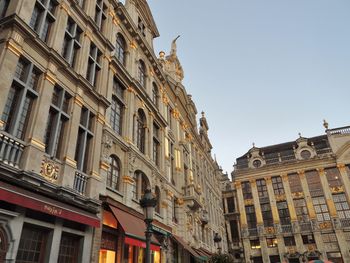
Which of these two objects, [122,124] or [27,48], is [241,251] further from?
[27,48]

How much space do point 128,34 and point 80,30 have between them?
667cm

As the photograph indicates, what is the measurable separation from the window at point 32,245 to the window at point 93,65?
25.2 ft

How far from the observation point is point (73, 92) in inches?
504

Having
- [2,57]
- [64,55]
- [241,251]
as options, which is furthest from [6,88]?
[241,251]

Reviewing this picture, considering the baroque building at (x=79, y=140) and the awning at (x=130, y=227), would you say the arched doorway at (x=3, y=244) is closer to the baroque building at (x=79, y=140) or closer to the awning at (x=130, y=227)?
the baroque building at (x=79, y=140)

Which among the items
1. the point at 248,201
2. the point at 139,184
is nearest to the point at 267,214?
the point at 248,201

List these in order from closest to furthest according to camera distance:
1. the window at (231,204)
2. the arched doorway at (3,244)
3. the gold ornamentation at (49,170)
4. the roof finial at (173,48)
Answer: the arched doorway at (3,244), the gold ornamentation at (49,170), the roof finial at (173,48), the window at (231,204)

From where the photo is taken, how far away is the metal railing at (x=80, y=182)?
1168cm

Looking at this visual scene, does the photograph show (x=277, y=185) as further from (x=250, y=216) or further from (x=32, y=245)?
(x=32, y=245)

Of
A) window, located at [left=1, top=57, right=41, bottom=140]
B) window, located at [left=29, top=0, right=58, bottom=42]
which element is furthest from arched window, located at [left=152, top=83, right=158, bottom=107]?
window, located at [left=1, top=57, right=41, bottom=140]

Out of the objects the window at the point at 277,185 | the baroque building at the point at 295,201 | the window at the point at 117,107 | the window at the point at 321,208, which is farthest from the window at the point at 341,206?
the window at the point at 117,107

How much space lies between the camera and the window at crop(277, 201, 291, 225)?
44.0 m

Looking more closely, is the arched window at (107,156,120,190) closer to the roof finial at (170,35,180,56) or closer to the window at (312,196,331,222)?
the roof finial at (170,35,180,56)

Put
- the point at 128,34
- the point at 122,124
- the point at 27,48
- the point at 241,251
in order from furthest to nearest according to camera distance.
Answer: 1. the point at 241,251
2. the point at 128,34
3. the point at 122,124
4. the point at 27,48
